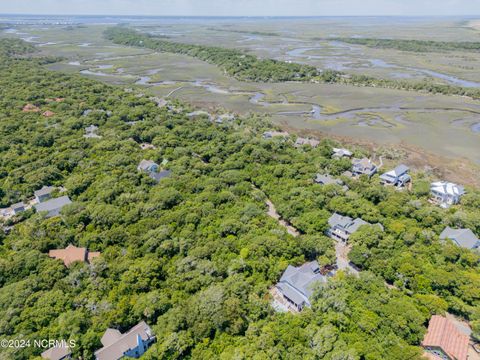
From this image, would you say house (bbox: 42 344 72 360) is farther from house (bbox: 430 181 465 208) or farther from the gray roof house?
house (bbox: 430 181 465 208)

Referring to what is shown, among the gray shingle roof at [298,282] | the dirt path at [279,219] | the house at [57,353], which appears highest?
the gray shingle roof at [298,282]

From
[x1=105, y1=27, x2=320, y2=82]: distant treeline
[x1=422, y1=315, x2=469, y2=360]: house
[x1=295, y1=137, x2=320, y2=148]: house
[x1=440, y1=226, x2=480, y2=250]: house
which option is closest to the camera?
[x1=422, y1=315, x2=469, y2=360]: house

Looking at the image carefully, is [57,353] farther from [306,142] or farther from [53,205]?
[306,142]

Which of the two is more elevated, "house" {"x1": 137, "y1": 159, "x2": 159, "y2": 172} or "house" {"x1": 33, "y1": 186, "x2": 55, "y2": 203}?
"house" {"x1": 137, "y1": 159, "x2": 159, "y2": 172}

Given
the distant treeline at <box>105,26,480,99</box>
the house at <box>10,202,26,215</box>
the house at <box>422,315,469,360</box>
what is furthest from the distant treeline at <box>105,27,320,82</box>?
the house at <box>422,315,469,360</box>

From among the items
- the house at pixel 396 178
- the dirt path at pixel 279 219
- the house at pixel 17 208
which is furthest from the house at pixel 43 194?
the house at pixel 396 178

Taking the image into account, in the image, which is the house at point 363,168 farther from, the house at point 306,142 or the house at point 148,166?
the house at point 148,166

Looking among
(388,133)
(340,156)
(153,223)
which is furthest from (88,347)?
(388,133)
